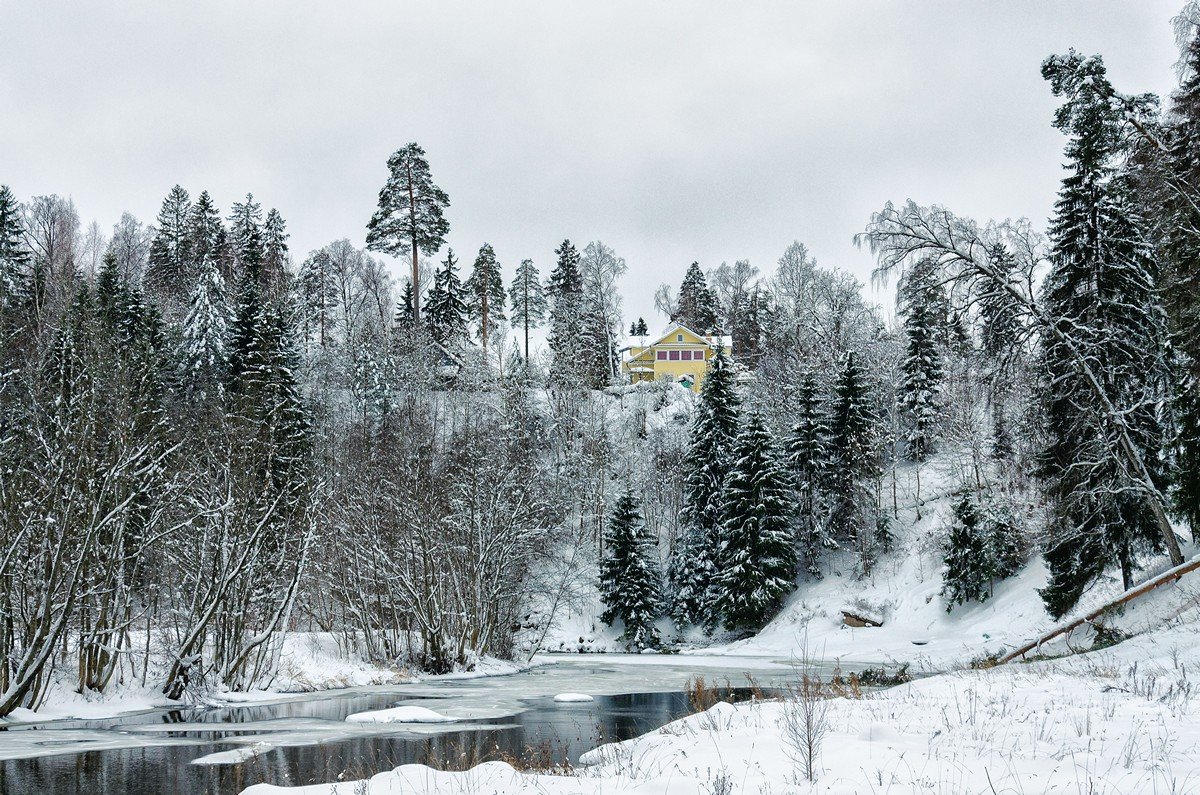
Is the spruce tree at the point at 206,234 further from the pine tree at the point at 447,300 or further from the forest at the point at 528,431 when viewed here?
the pine tree at the point at 447,300

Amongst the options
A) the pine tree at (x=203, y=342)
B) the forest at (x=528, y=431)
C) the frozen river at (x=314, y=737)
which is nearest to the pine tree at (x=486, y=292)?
the forest at (x=528, y=431)

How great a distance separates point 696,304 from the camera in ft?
305

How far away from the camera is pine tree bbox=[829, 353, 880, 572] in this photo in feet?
154

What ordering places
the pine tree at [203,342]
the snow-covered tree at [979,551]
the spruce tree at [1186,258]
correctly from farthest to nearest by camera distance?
the pine tree at [203,342] < the snow-covered tree at [979,551] < the spruce tree at [1186,258]

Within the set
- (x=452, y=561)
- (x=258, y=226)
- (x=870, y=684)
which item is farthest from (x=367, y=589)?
(x=258, y=226)

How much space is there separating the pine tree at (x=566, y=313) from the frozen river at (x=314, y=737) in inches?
1578

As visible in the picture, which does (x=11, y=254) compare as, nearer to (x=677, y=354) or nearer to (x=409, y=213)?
(x=409, y=213)

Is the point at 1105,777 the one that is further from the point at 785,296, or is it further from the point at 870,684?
the point at 785,296

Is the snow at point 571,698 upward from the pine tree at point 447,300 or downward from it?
downward

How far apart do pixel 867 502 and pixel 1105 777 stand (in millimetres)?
43441

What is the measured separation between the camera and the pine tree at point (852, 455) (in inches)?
1845

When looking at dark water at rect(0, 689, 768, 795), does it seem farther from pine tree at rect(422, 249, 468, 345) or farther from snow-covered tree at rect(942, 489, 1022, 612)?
pine tree at rect(422, 249, 468, 345)

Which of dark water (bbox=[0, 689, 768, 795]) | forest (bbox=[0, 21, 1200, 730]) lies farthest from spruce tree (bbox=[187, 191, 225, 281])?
dark water (bbox=[0, 689, 768, 795])

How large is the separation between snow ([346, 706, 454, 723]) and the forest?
17.1 feet
